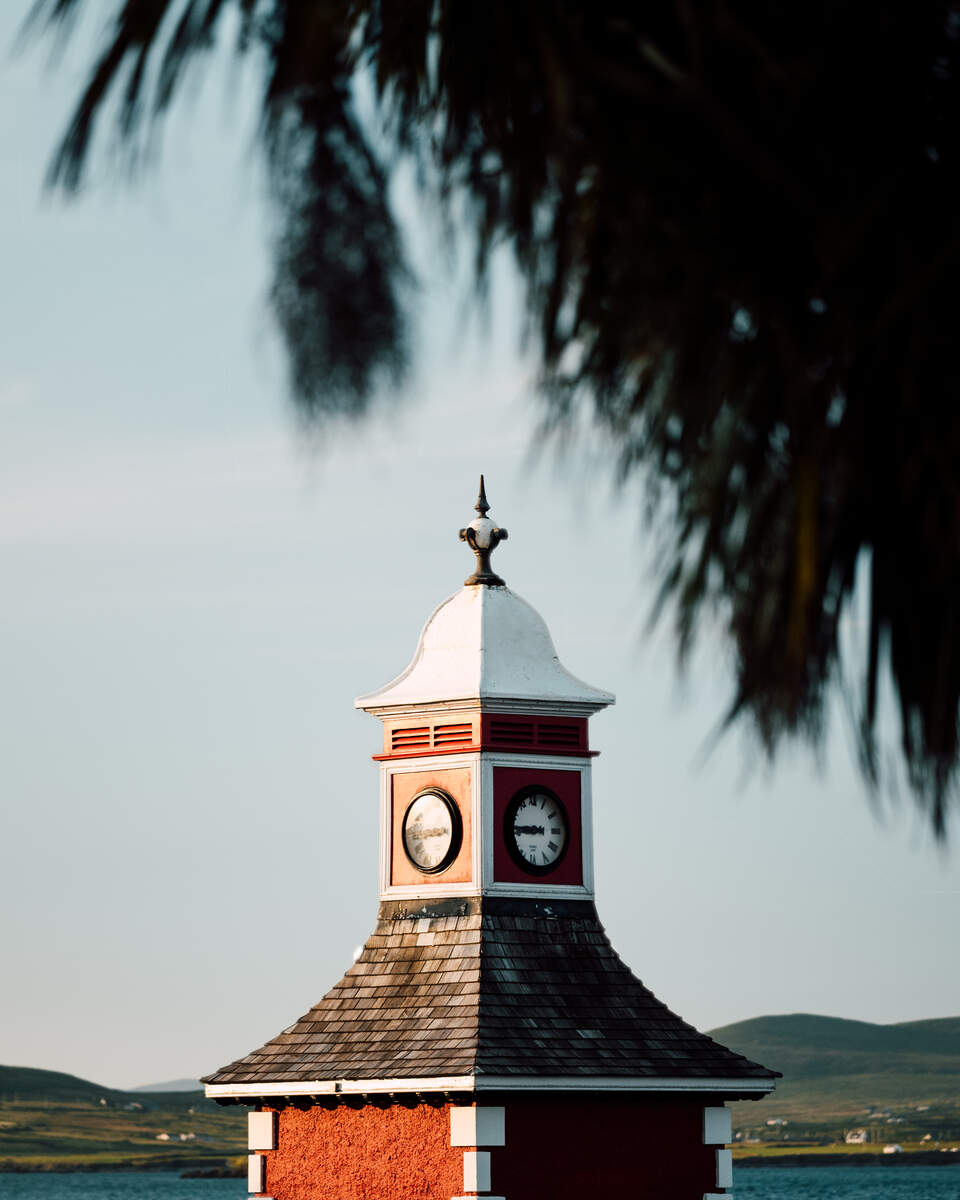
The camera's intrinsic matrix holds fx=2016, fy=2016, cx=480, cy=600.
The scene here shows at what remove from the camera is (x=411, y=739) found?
17.2 m

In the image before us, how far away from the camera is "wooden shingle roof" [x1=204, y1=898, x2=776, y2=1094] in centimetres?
1551

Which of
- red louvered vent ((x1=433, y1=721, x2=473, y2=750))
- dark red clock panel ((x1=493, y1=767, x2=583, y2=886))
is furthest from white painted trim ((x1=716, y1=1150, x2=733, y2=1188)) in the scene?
red louvered vent ((x1=433, y1=721, x2=473, y2=750))

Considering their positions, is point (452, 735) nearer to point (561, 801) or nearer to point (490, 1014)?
point (561, 801)

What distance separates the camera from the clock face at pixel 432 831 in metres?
16.8

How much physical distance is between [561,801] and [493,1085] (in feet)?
9.78

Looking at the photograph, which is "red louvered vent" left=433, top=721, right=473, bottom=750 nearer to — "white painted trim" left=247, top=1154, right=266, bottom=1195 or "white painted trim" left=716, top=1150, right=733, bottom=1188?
"white painted trim" left=247, top=1154, right=266, bottom=1195

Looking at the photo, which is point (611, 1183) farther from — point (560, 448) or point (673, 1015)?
point (560, 448)

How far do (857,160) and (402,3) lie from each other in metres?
1.01

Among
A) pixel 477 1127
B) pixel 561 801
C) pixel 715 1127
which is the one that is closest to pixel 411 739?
pixel 561 801

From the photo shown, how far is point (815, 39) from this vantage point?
3.14 m

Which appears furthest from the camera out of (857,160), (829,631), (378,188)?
(378,188)

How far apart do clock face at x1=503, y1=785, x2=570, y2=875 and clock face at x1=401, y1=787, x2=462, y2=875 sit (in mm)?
455

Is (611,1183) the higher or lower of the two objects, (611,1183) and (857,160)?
the lower

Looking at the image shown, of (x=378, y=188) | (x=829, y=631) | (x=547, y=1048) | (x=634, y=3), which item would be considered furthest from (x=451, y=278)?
(x=547, y=1048)
